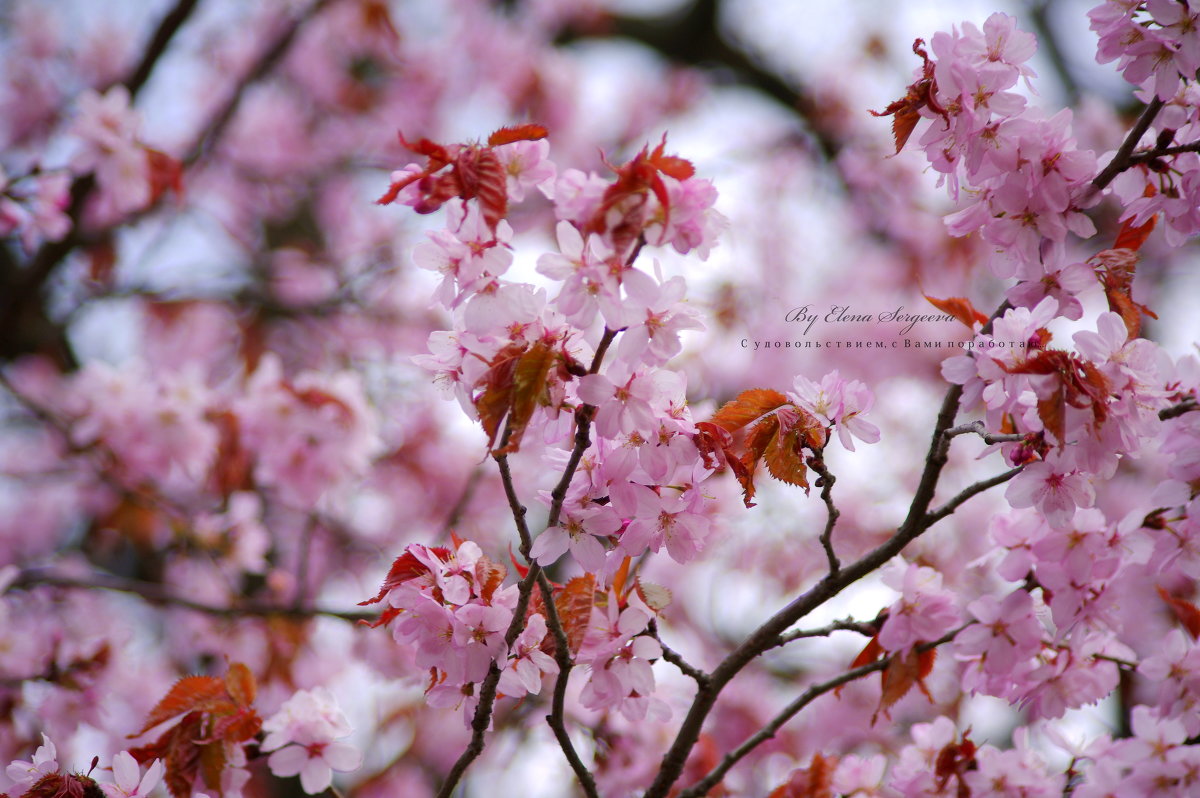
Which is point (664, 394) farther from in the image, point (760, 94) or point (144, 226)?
point (760, 94)

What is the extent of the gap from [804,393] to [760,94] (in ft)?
15.0

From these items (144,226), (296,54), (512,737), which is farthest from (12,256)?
(512,737)

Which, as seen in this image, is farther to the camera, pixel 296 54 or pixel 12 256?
pixel 296 54

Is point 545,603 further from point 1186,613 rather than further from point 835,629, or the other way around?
point 1186,613

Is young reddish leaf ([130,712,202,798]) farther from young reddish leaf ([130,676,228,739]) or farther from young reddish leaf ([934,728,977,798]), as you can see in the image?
young reddish leaf ([934,728,977,798])

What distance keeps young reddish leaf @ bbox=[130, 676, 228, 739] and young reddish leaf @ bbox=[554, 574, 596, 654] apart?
547 mm

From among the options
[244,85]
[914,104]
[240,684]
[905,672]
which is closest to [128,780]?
[240,684]

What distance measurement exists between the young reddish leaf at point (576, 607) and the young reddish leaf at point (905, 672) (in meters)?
0.49

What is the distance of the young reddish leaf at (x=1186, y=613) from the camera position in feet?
4.37

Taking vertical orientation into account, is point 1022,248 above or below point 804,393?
above

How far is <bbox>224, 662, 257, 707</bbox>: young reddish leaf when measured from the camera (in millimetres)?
1252

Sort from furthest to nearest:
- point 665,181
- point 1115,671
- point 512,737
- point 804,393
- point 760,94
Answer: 1. point 760,94
2. point 512,737
3. point 1115,671
4. point 804,393
5. point 665,181

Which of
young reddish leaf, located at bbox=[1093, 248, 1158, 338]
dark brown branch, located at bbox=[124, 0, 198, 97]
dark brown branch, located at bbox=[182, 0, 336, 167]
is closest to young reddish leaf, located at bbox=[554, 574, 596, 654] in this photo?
young reddish leaf, located at bbox=[1093, 248, 1158, 338]

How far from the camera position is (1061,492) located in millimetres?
1079
